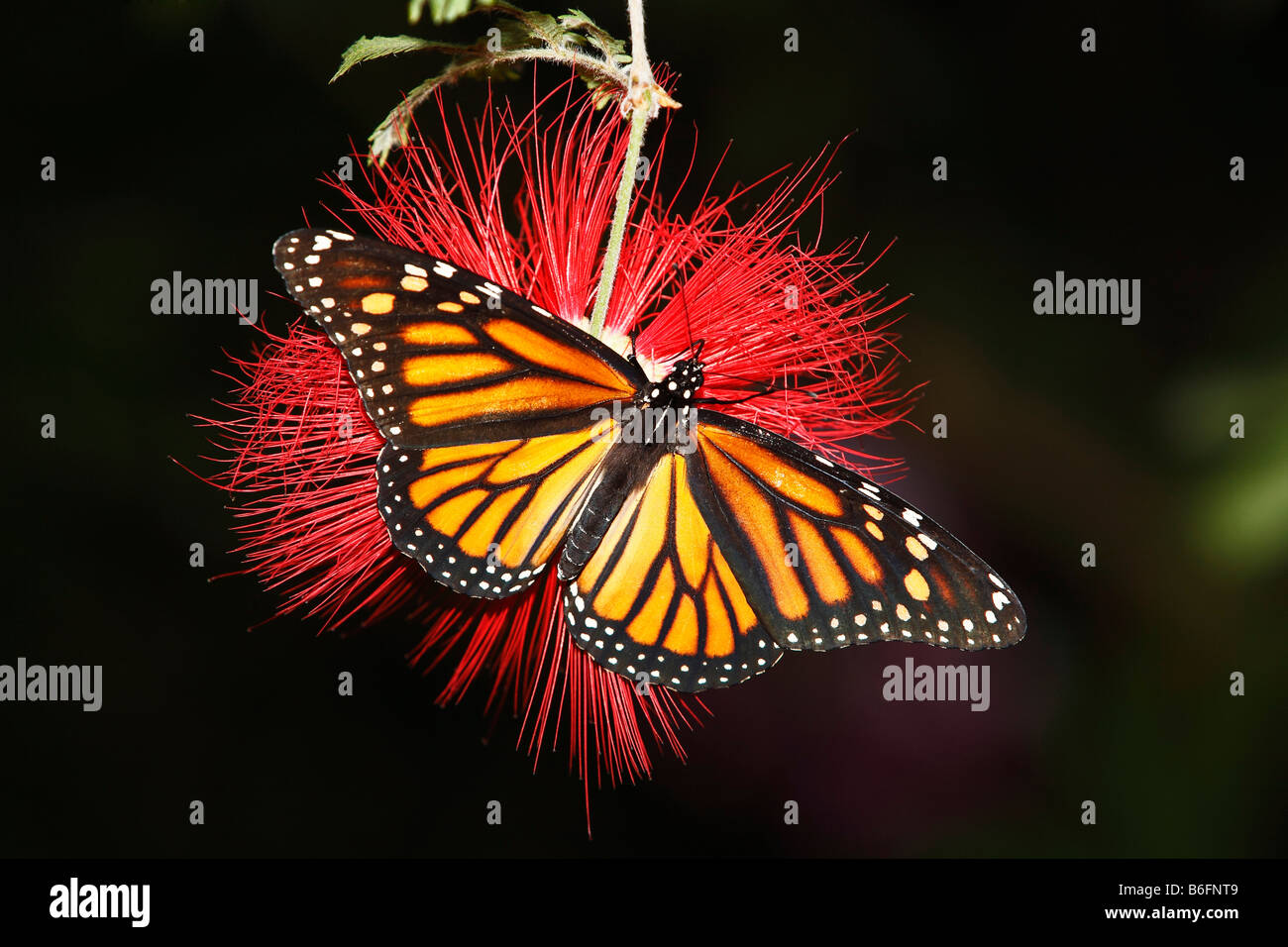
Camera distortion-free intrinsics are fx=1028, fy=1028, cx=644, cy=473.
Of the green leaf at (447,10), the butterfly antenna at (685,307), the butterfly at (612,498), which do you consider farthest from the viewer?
the butterfly antenna at (685,307)

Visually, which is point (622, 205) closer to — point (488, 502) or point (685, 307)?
point (685, 307)

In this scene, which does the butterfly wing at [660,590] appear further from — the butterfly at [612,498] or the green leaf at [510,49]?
the green leaf at [510,49]

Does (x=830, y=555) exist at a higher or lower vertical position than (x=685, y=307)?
lower

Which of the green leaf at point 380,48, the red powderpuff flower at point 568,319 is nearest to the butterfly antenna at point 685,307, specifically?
the red powderpuff flower at point 568,319

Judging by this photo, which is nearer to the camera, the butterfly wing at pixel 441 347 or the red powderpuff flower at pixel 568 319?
the butterfly wing at pixel 441 347

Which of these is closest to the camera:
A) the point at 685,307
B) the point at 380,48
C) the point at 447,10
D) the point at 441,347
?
the point at 447,10

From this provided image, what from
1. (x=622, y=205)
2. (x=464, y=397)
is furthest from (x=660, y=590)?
(x=622, y=205)

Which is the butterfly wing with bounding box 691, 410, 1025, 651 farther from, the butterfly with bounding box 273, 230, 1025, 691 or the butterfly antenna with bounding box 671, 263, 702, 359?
the butterfly antenna with bounding box 671, 263, 702, 359

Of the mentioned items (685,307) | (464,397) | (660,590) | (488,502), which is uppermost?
(685,307)

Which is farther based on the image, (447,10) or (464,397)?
(464,397)
